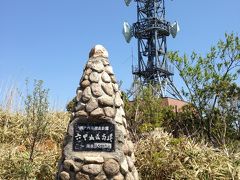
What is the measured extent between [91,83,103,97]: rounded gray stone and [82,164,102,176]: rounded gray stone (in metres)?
1.12

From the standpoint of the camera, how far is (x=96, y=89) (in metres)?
6.08

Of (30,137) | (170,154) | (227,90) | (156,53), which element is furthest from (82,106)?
(156,53)

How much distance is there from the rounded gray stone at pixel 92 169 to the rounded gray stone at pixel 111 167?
0.32 feet

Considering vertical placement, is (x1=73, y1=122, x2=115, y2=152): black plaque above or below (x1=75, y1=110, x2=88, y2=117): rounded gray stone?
below

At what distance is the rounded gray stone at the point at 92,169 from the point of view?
5.68 m

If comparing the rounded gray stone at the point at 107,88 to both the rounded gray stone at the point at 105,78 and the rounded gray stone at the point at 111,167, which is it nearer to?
the rounded gray stone at the point at 105,78

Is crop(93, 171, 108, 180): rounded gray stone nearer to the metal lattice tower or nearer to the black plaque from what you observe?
the black plaque

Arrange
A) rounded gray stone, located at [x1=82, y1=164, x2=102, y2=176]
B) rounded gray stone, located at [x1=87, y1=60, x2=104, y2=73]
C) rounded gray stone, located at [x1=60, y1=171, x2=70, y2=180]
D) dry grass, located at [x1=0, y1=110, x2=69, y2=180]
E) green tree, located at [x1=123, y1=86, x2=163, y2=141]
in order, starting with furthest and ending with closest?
green tree, located at [x1=123, y1=86, x2=163, y2=141], dry grass, located at [x1=0, y1=110, x2=69, y2=180], rounded gray stone, located at [x1=87, y1=60, x2=104, y2=73], rounded gray stone, located at [x1=60, y1=171, x2=70, y2=180], rounded gray stone, located at [x1=82, y1=164, x2=102, y2=176]

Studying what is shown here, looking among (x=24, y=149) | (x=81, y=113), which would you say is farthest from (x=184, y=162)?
(x=24, y=149)

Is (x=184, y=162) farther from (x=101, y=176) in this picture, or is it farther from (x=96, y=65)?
(x=96, y=65)

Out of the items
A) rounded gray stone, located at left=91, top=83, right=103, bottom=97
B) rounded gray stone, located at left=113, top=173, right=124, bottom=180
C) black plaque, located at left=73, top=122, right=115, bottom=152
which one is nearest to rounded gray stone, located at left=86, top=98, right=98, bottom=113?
rounded gray stone, located at left=91, top=83, right=103, bottom=97

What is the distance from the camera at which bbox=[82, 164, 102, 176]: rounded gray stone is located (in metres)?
5.68

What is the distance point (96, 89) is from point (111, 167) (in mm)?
1256

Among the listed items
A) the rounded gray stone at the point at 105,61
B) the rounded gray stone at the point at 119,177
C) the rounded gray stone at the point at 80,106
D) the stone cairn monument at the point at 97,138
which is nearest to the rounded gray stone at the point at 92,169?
the stone cairn monument at the point at 97,138
